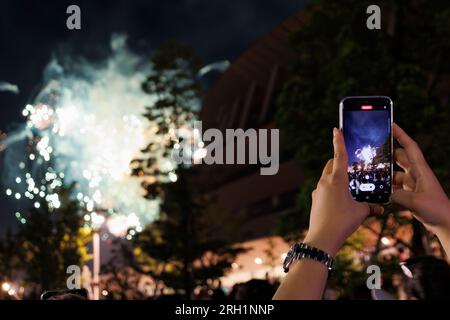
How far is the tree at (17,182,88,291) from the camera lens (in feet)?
108

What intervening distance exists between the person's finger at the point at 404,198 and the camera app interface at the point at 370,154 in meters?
0.12

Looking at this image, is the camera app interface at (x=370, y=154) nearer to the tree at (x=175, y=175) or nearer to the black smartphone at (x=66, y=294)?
the black smartphone at (x=66, y=294)

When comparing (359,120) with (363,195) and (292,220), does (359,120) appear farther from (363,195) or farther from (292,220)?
(292,220)

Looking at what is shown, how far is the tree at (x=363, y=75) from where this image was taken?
51.5ft

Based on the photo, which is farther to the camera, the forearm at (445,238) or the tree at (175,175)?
the tree at (175,175)

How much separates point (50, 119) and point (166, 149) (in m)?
5.23

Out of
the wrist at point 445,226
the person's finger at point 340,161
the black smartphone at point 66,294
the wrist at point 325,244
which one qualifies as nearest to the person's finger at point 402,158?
the wrist at point 445,226

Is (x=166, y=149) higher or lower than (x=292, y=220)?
higher

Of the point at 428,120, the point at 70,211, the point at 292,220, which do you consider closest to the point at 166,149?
the point at 70,211

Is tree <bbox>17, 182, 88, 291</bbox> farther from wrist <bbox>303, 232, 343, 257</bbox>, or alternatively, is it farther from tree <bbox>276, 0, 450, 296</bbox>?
wrist <bbox>303, 232, 343, 257</bbox>

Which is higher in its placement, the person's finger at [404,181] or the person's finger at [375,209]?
the person's finger at [404,181]

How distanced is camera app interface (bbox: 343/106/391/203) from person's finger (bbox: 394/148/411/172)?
0.03m

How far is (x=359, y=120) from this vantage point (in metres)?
2.48

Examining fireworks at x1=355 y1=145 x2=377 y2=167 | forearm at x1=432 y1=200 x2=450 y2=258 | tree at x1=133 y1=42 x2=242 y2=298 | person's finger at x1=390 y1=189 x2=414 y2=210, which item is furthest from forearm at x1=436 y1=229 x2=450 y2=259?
tree at x1=133 y1=42 x2=242 y2=298
